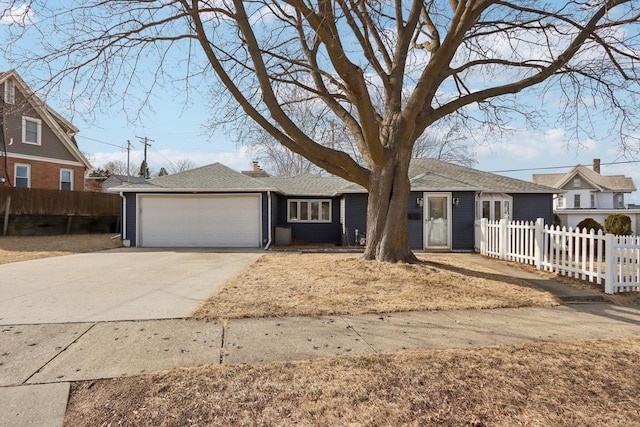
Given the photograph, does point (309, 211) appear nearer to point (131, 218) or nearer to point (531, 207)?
point (131, 218)

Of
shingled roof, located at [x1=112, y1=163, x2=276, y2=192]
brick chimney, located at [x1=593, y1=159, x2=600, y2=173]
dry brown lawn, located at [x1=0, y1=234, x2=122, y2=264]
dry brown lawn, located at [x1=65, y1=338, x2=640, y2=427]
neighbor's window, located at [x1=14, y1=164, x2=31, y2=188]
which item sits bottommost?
dry brown lawn, located at [x1=65, y1=338, x2=640, y2=427]

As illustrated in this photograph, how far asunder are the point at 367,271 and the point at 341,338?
3.64m

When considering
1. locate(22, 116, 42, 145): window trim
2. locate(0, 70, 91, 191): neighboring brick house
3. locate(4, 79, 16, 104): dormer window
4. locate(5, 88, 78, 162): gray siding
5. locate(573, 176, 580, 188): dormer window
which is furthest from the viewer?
locate(573, 176, 580, 188): dormer window

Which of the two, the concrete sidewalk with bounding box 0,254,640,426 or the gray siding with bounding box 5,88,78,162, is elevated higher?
the gray siding with bounding box 5,88,78,162

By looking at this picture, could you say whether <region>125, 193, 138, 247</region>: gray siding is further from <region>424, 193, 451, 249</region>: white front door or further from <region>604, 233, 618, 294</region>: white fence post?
Result: <region>604, 233, 618, 294</region>: white fence post

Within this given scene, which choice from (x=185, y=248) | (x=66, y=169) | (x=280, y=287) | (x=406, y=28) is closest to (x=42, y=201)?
(x=66, y=169)

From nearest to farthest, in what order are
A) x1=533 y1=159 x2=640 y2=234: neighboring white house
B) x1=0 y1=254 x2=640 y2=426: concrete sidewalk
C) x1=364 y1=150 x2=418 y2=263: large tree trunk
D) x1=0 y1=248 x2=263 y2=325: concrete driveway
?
x1=0 y1=254 x2=640 y2=426: concrete sidewalk < x1=0 y1=248 x2=263 y2=325: concrete driveway < x1=364 y1=150 x2=418 y2=263: large tree trunk < x1=533 y1=159 x2=640 y2=234: neighboring white house

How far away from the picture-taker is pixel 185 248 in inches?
575

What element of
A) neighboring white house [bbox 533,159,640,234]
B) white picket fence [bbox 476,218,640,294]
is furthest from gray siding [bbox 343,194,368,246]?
neighboring white house [bbox 533,159,640,234]

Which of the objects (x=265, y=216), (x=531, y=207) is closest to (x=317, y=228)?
(x=265, y=216)

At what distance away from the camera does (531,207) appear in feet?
51.8

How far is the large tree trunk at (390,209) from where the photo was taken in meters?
8.30

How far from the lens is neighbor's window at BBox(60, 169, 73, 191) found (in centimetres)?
2187

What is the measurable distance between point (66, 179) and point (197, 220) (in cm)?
1264
